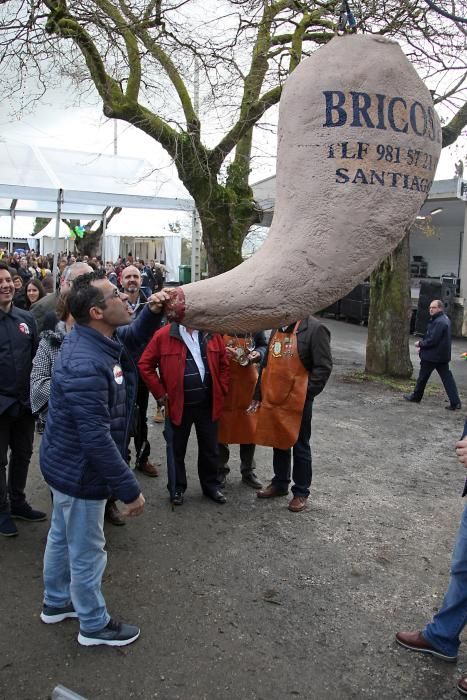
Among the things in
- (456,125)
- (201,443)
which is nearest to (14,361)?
(201,443)

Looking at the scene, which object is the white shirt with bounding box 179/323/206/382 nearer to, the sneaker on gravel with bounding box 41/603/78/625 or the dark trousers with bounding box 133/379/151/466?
the dark trousers with bounding box 133/379/151/466

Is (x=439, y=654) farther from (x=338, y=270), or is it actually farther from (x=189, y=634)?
(x=338, y=270)

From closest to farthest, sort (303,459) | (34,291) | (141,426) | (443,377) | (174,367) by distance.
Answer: (174,367), (303,459), (141,426), (34,291), (443,377)

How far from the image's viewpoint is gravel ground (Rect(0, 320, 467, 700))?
292cm

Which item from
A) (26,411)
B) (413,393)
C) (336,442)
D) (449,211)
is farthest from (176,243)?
(26,411)

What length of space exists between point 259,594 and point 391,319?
7.68 metres

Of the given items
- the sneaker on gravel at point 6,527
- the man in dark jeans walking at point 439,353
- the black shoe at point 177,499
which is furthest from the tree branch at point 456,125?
the sneaker on gravel at point 6,527

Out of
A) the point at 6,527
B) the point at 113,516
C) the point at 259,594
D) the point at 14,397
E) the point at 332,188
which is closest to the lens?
the point at 332,188

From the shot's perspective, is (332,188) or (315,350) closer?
(332,188)

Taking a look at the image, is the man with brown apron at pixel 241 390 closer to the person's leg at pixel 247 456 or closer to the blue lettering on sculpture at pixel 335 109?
the person's leg at pixel 247 456

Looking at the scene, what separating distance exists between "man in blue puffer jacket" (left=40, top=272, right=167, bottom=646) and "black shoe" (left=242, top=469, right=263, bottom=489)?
236 cm

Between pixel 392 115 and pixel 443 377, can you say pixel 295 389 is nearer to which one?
pixel 392 115

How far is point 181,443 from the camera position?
4.92 metres

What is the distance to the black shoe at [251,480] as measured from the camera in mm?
5420
